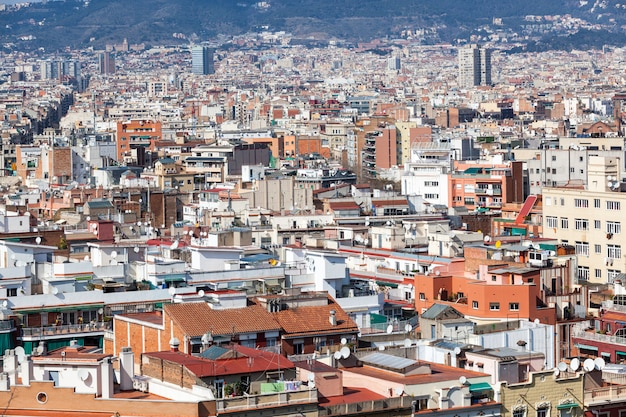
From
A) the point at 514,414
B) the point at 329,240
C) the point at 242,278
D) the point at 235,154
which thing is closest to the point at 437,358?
the point at 514,414

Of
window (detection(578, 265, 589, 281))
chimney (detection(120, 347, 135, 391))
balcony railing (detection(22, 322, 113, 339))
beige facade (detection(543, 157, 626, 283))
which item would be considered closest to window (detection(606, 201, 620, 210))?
beige facade (detection(543, 157, 626, 283))

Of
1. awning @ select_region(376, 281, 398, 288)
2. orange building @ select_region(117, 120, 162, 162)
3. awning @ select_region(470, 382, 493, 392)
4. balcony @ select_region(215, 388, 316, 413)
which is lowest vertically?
awning @ select_region(376, 281, 398, 288)

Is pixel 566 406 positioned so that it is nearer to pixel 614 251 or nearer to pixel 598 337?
pixel 598 337

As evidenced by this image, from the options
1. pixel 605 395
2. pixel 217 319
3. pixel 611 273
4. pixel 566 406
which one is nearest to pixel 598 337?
pixel 605 395

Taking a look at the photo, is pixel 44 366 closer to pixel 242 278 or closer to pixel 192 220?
pixel 242 278

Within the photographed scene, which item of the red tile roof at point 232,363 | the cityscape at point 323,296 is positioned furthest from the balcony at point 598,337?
the red tile roof at point 232,363

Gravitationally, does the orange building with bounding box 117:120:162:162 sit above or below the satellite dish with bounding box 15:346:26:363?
above

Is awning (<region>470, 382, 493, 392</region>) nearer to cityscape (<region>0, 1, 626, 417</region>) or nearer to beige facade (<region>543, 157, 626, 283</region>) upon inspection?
cityscape (<region>0, 1, 626, 417</region>)
